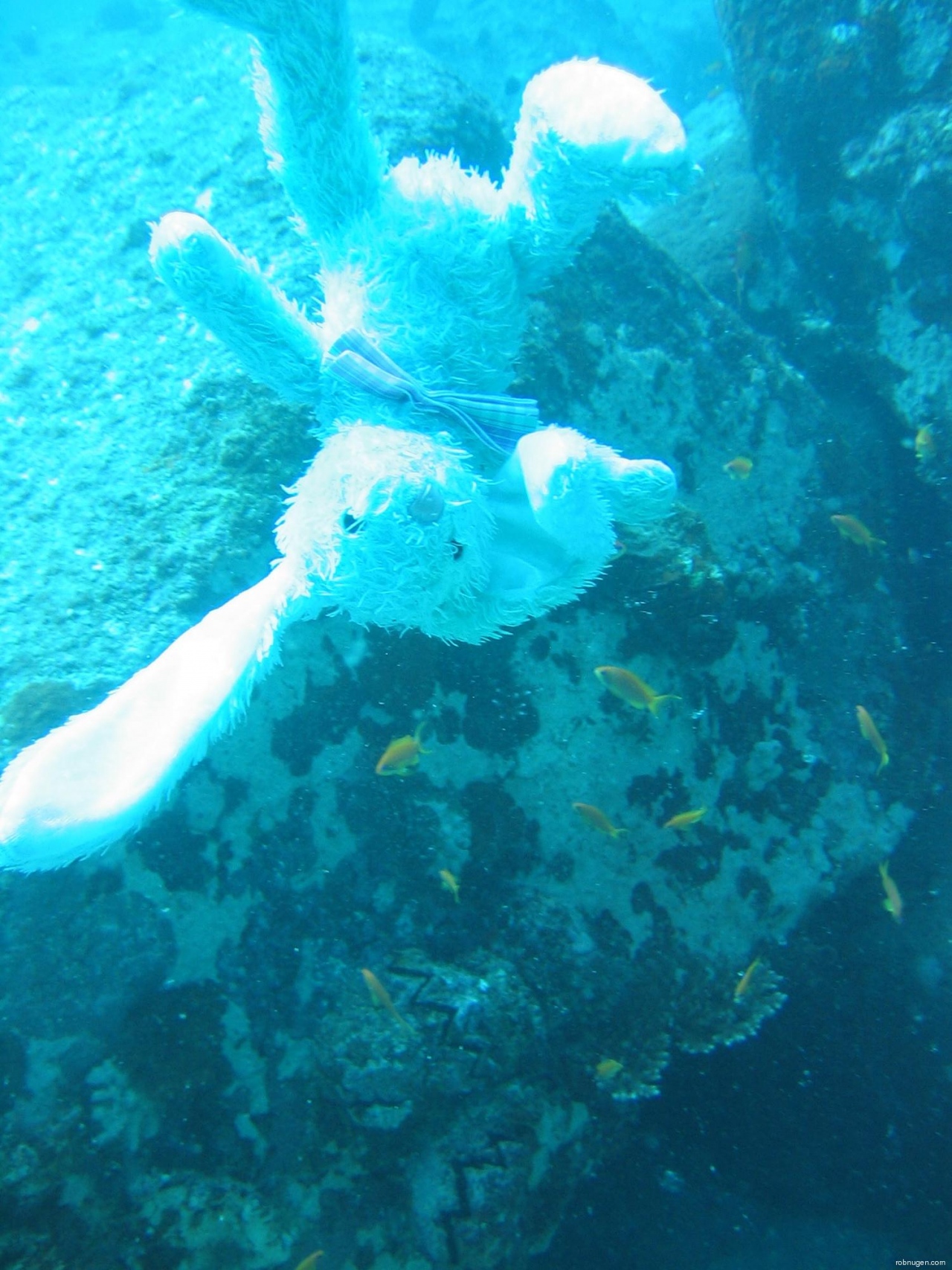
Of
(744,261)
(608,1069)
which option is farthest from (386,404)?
(744,261)

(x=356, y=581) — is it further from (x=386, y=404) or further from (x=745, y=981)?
(x=745, y=981)

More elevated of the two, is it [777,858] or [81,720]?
[81,720]

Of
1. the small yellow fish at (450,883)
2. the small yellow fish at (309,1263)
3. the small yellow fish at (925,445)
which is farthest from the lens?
the small yellow fish at (925,445)

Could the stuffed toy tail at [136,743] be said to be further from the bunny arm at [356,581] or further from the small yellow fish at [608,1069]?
the small yellow fish at [608,1069]

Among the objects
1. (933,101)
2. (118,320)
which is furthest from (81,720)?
(933,101)

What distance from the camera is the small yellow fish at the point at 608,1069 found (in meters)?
3.18

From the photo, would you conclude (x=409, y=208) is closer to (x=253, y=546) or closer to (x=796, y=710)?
(x=253, y=546)

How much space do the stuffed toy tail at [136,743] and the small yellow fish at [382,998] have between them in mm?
1261

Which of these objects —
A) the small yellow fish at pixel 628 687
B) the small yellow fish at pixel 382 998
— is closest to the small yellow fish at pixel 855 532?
the small yellow fish at pixel 628 687

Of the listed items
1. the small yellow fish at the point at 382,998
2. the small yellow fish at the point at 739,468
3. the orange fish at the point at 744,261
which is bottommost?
the small yellow fish at the point at 382,998

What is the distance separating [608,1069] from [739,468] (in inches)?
129

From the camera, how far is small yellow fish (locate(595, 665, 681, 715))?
3.10m

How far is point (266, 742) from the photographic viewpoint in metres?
2.88

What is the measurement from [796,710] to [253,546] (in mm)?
3142
